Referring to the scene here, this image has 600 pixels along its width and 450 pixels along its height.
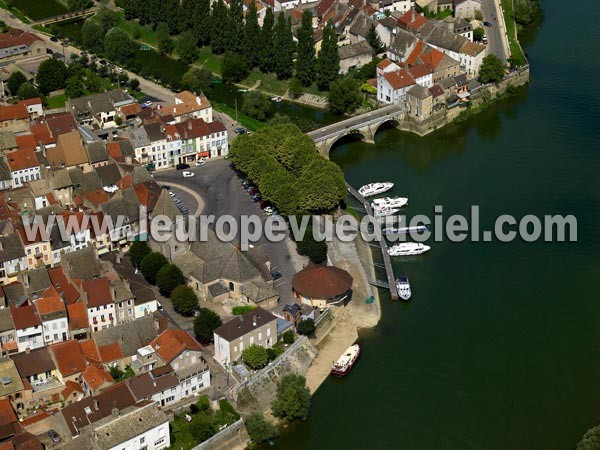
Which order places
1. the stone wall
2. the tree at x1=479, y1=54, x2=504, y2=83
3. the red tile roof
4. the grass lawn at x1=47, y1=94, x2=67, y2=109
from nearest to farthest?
1. the stone wall
2. the red tile roof
3. the grass lawn at x1=47, y1=94, x2=67, y2=109
4. the tree at x1=479, y1=54, x2=504, y2=83

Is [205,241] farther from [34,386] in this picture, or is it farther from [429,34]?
[429,34]

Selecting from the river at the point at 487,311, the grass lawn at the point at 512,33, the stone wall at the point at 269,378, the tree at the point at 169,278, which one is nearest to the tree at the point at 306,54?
the river at the point at 487,311

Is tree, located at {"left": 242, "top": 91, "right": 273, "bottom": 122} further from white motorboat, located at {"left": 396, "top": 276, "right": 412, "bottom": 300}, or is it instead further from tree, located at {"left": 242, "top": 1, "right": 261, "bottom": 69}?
white motorboat, located at {"left": 396, "top": 276, "right": 412, "bottom": 300}

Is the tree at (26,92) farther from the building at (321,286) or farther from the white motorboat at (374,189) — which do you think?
the building at (321,286)

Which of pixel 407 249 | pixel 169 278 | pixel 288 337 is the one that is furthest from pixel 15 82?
pixel 288 337

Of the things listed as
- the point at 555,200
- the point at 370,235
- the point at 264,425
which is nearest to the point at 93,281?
the point at 264,425

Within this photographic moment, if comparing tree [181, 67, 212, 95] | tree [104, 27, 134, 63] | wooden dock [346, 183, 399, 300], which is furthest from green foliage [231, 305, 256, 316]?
tree [104, 27, 134, 63]

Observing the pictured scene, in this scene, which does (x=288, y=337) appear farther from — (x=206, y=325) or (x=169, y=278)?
(x=169, y=278)
